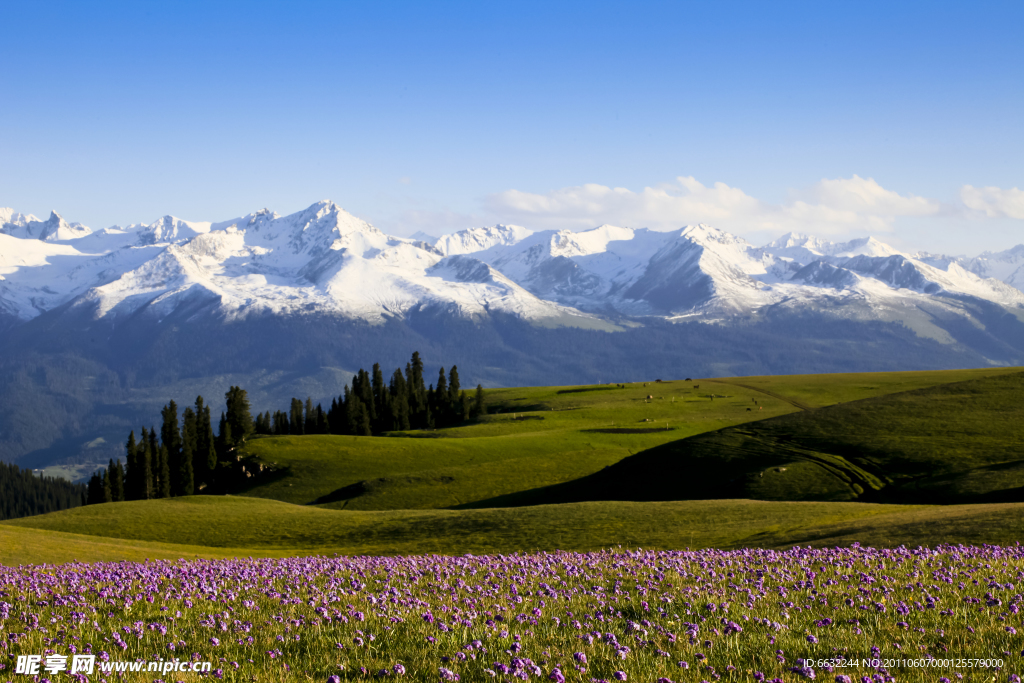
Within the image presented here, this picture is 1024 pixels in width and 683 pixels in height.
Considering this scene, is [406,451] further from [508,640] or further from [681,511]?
[508,640]

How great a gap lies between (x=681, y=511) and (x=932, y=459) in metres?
27.3

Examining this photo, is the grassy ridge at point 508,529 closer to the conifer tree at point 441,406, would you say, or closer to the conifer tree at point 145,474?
the conifer tree at point 145,474

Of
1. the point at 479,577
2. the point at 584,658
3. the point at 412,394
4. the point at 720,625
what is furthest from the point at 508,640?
the point at 412,394

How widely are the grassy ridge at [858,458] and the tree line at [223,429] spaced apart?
78.4m

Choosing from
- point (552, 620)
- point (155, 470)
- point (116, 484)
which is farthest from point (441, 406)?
point (552, 620)

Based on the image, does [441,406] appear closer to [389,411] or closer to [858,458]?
[389,411]

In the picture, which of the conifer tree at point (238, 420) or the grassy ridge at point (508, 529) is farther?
the conifer tree at point (238, 420)

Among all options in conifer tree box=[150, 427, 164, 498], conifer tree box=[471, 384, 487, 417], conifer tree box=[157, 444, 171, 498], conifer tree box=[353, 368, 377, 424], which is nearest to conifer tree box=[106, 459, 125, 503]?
conifer tree box=[150, 427, 164, 498]

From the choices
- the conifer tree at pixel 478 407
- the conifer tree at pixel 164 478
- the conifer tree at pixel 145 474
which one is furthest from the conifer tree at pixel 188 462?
the conifer tree at pixel 478 407

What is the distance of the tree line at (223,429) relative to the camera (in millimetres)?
137125

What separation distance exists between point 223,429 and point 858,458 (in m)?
112

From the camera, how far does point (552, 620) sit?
14273 mm

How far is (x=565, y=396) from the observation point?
200 m

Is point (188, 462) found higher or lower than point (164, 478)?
higher
